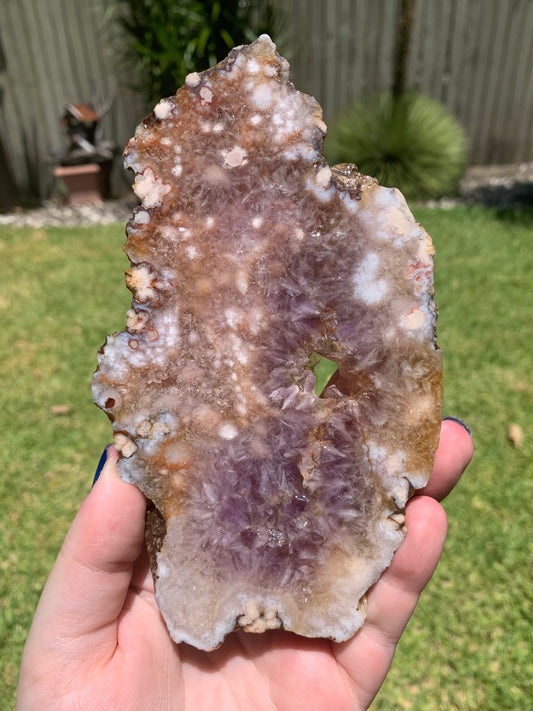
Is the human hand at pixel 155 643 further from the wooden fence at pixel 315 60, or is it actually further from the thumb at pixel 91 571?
the wooden fence at pixel 315 60

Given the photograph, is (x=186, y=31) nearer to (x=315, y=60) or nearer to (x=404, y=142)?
(x=315, y=60)

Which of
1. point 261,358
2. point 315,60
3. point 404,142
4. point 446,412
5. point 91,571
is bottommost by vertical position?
point 446,412

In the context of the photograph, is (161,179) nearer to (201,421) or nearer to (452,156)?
(201,421)

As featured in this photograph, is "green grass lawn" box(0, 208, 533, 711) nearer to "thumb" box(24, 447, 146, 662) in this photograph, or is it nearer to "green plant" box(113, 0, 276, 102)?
"thumb" box(24, 447, 146, 662)

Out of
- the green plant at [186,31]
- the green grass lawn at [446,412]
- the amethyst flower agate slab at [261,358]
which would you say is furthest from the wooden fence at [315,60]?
the amethyst flower agate slab at [261,358]

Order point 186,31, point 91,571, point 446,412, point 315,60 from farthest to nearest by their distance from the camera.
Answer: point 315,60 < point 186,31 < point 446,412 < point 91,571

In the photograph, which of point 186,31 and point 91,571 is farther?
point 186,31

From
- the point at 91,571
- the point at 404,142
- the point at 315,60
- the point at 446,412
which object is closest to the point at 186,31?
the point at 315,60
